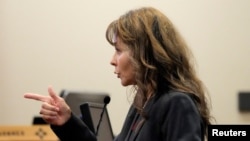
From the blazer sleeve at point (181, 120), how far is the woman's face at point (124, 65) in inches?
6.2

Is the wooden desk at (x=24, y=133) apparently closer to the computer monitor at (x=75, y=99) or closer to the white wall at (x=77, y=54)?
the computer monitor at (x=75, y=99)

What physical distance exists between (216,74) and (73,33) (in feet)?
3.69

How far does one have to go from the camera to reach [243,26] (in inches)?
140

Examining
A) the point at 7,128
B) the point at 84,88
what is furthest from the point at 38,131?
the point at 84,88

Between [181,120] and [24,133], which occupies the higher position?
[181,120]

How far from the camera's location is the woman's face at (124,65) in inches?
53.9

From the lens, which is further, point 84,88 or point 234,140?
point 84,88

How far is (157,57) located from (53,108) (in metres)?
0.42

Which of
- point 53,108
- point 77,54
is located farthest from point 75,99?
point 77,54

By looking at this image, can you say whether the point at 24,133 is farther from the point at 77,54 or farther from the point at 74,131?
the point at 77,54

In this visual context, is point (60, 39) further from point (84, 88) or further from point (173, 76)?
point (173, 76)

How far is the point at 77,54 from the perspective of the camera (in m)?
3.46

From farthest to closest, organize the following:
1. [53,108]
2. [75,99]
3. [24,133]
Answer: [24,133] < [75,99] < [53,108]

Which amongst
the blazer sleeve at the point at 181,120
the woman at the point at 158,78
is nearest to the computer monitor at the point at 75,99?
the woman at the point at 158,78
